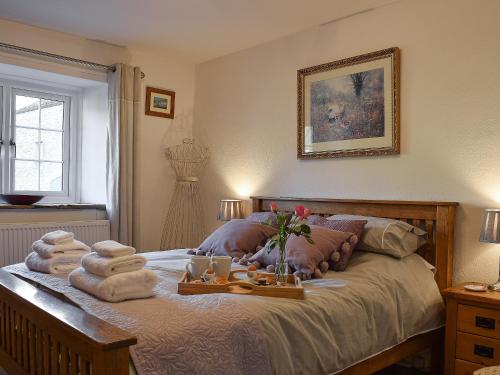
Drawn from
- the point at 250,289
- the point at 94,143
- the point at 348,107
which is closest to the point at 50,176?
the point at 94,143

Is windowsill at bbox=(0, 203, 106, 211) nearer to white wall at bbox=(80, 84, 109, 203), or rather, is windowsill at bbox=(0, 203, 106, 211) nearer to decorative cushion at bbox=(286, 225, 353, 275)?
white wall at bbox=(80, 84, 109, 203)

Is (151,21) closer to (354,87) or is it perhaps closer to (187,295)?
(354,87)

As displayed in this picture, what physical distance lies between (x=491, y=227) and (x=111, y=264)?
1854 mm

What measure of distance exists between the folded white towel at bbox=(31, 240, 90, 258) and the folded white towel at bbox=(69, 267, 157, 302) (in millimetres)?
552

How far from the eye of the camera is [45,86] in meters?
3.95

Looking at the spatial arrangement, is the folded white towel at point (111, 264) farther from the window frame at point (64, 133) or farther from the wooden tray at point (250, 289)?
the window frame at point (64, 133)

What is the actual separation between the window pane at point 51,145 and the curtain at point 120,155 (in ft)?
2.02

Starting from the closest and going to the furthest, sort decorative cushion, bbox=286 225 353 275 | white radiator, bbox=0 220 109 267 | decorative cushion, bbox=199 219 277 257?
decorative cushion, bbox=286 225 353 275
decorative cushion, bbox=199 219 277 257
white radiator, bbox=0 220 109 267

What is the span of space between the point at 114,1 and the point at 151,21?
0.41 meters

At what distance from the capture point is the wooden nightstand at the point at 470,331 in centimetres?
222

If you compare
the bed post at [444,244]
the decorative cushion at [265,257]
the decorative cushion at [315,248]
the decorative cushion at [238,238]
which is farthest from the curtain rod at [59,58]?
the bed post at [444,244]

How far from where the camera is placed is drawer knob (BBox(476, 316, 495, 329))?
2228 mm

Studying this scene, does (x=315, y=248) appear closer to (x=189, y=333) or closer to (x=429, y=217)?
(x=429, y=217)

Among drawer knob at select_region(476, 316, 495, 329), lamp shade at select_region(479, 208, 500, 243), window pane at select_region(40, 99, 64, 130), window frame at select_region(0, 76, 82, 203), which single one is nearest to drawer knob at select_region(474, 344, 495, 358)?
drawer knob at select_region(476, 316, 495, 329)
